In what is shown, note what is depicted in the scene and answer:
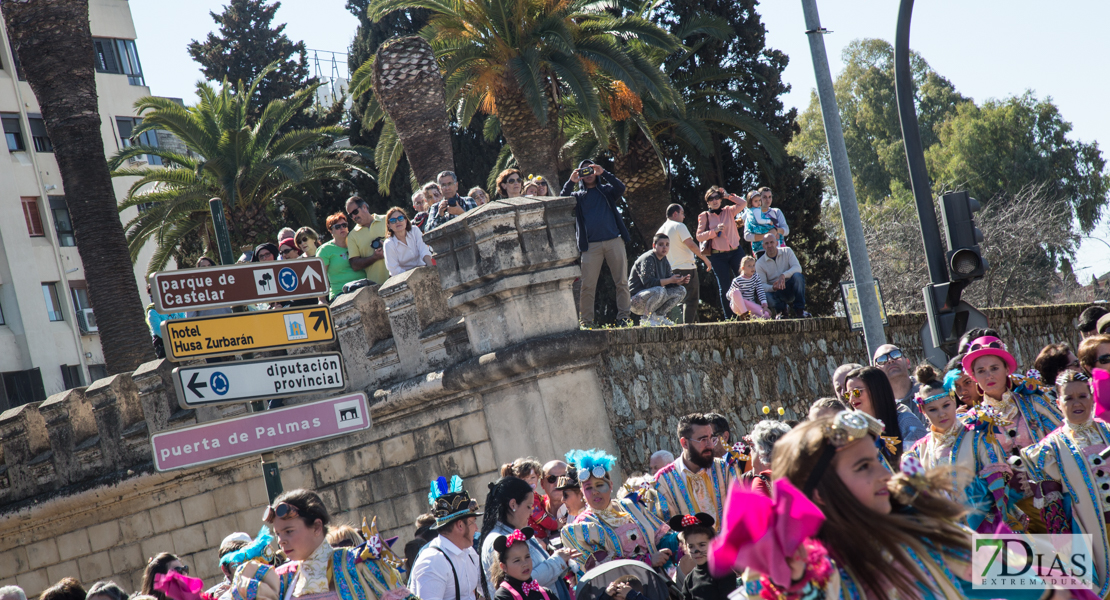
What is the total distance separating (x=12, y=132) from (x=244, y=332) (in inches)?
1113

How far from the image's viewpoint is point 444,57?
1662 cm

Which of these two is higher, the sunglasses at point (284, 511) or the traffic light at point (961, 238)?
the traffic light at point (961, 238)

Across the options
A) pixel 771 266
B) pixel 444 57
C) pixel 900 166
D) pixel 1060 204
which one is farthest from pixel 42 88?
pixel 900 166

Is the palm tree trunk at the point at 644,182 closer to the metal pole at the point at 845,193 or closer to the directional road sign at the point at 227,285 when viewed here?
the metal pole at the point at 845,193

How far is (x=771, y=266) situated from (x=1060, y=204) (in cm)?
2477

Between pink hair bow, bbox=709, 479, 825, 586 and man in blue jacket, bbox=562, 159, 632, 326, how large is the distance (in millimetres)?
8362

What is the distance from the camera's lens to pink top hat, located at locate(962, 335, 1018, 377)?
4996 mm

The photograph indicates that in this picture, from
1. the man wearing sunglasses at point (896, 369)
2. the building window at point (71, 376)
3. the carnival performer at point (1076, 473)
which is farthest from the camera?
the building window at point (71, 376)

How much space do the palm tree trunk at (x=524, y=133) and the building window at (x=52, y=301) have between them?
21.1 metres

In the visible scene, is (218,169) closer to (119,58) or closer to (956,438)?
(119,58)

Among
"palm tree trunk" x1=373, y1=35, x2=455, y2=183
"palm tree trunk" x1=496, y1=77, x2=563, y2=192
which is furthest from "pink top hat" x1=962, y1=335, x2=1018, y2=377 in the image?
"palm tree trunk" x1=496, y1=77, x2=563, y2=192

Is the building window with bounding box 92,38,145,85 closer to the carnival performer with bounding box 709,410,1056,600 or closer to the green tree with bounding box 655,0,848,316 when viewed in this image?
the green tree with bounding box 655,0,848,316

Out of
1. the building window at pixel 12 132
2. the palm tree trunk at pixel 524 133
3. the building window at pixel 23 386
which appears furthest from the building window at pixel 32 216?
the palm tree trunk at pixel 524 133

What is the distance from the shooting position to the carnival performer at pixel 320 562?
4863 mm
